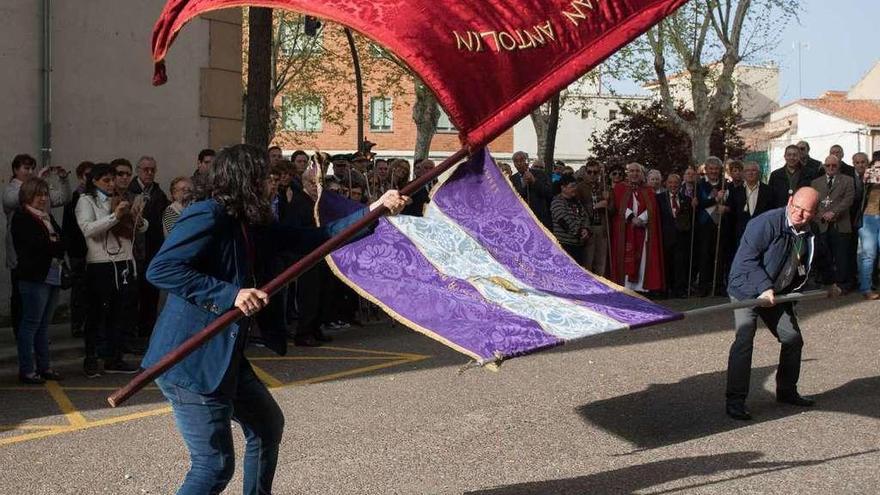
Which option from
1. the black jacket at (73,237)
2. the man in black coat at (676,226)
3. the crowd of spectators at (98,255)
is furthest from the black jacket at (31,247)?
the man in black coat at (676,226)

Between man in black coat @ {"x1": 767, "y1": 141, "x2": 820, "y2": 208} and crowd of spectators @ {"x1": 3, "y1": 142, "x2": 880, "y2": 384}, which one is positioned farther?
man in black coat @ {"x1": 767, "y1": 141, "x2": 820, "y2": 208}

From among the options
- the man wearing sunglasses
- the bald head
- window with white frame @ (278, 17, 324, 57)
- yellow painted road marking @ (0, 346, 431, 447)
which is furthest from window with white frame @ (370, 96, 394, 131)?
the bald head

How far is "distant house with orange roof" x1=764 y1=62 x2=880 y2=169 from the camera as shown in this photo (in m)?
48.9

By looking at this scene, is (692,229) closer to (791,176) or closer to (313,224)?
(791,176)

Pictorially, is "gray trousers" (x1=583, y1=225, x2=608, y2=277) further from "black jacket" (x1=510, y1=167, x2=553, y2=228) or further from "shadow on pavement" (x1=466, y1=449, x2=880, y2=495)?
"shadow on pavement" (x1=466, y1=449, x2=880, y2=495)

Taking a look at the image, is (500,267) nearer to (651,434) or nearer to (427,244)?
(427,244)

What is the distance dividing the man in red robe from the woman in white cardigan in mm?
7794

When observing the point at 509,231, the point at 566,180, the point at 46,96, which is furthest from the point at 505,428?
the point at 566,180

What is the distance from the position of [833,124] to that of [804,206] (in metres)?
46.5

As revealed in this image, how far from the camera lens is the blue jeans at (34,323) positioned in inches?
386

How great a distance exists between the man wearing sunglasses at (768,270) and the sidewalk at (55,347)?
6454mm

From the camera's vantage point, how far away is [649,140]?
35.9m

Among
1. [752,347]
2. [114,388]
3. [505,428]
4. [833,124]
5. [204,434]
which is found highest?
[833,124]

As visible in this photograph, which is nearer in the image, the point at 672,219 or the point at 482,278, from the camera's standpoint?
the point at 482,278
